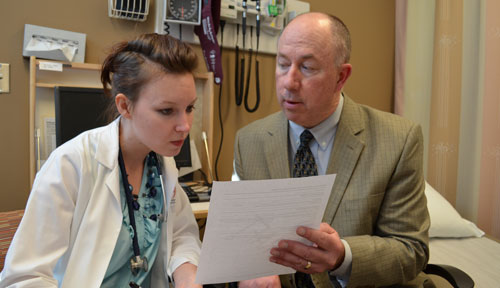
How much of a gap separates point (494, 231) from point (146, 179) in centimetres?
197

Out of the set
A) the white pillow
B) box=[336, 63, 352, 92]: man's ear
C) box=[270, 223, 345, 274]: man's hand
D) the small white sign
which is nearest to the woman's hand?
box=[270, 223, 345, 274]: man's hand

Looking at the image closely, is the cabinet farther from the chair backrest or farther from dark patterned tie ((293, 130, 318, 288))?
dark patterned tie ((293, 130, 318, 288))

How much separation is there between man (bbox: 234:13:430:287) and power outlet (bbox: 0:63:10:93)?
1.25 meters

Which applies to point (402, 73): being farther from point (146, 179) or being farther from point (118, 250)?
point (118, 250)

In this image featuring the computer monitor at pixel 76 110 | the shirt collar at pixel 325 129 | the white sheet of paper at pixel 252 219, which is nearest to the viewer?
the white sheet of paper at pixel 252 219

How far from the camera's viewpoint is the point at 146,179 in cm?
120

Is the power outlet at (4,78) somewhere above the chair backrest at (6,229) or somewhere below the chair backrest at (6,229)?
above

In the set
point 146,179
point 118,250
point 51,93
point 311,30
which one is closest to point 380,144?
point 311,30

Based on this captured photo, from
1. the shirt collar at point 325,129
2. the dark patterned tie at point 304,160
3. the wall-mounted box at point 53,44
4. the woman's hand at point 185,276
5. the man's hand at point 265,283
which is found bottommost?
the man's hand at point 265,283

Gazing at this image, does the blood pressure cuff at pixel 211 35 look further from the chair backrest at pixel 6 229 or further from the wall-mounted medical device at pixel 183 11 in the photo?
the chair backrest at pixel 6 229

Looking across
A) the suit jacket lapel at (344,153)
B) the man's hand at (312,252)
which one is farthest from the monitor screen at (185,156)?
the man's hand at (312,252)

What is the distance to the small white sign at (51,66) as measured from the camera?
5.55 ft

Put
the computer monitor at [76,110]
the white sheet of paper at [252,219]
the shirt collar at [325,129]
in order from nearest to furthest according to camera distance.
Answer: the white sheet of paper at [252,219] < the shirt collar at [325,129] < the computer monitor at [76,110]

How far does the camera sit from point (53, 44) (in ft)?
5.81
